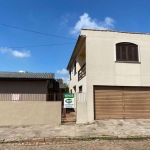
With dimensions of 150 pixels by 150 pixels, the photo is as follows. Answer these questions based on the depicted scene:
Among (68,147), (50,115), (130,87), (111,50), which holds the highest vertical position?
(111,50)

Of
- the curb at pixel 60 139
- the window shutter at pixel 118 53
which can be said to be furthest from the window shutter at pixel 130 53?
the curb at pixel 60 139

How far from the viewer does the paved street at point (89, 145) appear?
620 cm

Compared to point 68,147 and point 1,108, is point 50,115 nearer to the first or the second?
point 1,108

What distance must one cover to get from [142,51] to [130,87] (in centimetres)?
285

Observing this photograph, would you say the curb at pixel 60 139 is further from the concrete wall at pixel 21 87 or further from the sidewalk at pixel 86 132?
the concrete wall at pixel 21 87

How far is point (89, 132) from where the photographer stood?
8.37m

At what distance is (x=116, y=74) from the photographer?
37.5 ft

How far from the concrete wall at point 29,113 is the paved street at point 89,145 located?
11.5 feet

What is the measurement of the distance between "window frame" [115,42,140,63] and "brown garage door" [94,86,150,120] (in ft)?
7.00

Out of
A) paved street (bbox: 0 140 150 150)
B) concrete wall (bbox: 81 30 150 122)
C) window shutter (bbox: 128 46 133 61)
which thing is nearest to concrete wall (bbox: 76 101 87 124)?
concrete wall (bbox: 81 30 150 122)

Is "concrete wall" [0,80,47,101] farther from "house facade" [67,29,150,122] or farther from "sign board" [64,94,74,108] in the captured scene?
"house facade" [67,29,150,122]

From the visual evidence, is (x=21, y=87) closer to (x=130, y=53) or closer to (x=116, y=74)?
(x=116, y=74)

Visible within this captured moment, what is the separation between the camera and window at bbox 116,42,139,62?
1175cm

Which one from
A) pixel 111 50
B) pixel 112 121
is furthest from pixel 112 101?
pixel 111 50
